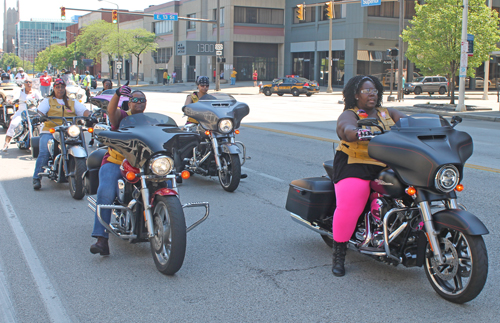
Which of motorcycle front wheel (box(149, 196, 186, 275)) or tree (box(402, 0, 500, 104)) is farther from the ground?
tree (box(402, 0, 500, 104))

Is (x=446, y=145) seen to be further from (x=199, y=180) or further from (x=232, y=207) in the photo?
(x=199, y=180)

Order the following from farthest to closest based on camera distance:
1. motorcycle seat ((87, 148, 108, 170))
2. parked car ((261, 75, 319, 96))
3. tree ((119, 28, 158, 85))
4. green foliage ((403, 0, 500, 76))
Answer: tree ((119, 28, 158, 85)) → parked car ((261, 75, 319, 96)) → green foliage ((403, 0, 500, 76)) → motorcycle seat ((87, 148, 108, 170))

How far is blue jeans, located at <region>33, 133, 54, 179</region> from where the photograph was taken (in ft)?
27.7

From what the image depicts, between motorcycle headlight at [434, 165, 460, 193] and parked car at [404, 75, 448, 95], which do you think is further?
parked car at [404, 75, 448, 95]

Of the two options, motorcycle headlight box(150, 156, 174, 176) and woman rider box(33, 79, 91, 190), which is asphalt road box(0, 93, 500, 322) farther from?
woman rider box(33, 79, 91, 190)

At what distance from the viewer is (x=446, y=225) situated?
12.9 feet

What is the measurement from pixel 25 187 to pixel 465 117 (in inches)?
784

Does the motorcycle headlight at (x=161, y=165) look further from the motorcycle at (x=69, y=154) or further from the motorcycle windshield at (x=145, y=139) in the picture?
the motorcycle at (x=69, y=154)

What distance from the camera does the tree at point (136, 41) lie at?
219 feet

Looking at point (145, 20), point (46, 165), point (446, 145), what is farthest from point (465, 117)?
point (145, 20)

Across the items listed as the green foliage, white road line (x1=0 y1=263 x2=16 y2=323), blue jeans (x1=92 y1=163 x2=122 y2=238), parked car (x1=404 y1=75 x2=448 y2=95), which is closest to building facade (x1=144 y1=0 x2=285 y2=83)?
parked car (x1=404 y1=75 x2=448 y2=95)

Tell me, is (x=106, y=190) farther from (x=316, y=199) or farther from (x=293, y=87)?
(x=293, y=87)

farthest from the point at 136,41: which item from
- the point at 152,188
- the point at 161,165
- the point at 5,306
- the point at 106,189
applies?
the point at 5,306

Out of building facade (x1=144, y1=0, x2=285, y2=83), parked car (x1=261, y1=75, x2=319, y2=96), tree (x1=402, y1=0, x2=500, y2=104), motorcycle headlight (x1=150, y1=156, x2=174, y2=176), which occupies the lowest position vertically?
motorcycle headlight (x1=150, y1=156, x2=174, y2=176)
